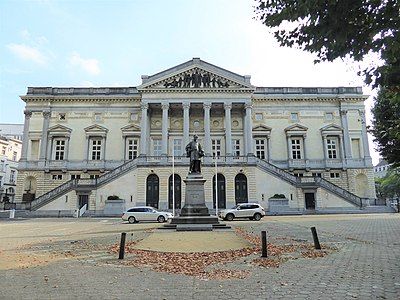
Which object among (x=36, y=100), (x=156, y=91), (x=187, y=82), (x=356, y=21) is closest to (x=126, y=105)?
(x=156, y=91)

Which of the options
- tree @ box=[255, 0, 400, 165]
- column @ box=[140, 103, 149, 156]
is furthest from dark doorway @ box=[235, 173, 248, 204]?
tree @ box=[255, 0, 400, 165]

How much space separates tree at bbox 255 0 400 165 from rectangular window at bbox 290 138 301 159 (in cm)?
4193

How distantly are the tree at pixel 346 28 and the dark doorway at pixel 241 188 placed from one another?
35050mm

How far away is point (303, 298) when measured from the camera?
5949 millimetres

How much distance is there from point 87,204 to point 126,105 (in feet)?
53.4

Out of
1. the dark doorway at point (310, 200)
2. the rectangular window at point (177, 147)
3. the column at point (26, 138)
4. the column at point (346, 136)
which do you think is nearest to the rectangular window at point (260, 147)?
the dark doorway at point (310, 200)

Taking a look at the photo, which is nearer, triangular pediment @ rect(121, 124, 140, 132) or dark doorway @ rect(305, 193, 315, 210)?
dark doorway @ rect(305, 193, 315, 210)

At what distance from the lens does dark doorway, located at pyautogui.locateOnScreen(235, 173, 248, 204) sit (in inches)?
1679

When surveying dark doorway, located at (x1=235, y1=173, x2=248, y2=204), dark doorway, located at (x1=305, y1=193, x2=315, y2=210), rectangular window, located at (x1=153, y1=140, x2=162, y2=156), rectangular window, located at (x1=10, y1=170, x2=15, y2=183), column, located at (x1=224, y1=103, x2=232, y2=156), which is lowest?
dark doorway, located at (x1=305, y1=193, x2=315, y2=210)

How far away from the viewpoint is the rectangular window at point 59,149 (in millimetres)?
48091

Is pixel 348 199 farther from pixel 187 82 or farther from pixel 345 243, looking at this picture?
pixel 345 243

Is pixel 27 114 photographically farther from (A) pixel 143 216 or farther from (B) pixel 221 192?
(B) pixel 221 192

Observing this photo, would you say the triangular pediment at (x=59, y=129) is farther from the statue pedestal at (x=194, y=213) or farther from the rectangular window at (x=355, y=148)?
the rectangular window at (x=355, y=148)

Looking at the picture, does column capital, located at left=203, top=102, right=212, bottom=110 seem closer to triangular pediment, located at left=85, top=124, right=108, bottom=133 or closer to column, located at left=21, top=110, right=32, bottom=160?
triangular pediment, located at left=85, top=124, right=108, bottom=133
